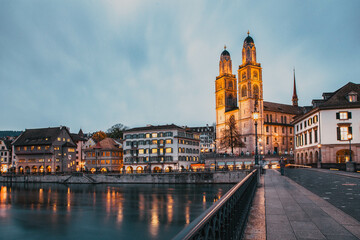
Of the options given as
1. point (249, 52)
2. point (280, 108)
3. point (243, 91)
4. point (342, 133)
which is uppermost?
point (249, 52)

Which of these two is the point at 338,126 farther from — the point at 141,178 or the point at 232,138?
the point at 232,138

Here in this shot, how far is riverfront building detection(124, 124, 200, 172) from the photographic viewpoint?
86.8 meters

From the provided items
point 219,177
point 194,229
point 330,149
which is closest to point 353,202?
point 194,229

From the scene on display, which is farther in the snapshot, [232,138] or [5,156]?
[5,156]

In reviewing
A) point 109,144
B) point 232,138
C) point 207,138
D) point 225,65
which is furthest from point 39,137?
point 207,138

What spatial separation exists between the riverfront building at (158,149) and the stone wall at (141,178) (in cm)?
981

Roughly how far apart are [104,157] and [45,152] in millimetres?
18204

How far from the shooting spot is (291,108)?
383 feet

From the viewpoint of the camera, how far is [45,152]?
93250 mm

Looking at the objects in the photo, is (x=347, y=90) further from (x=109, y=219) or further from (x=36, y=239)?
(x=36, y=239)

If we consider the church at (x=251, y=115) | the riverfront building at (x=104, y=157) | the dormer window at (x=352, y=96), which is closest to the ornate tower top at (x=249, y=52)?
the church at (x=251, y=115)

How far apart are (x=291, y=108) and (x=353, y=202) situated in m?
111

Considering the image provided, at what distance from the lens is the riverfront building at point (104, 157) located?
93500mm

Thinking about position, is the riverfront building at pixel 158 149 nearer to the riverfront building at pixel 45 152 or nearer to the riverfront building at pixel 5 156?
the riverfront building at pixel 45 152
